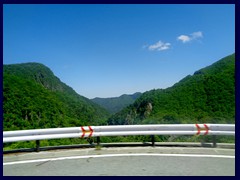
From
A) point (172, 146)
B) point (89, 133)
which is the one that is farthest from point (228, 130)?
point (89, 133)

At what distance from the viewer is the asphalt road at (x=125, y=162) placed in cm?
518

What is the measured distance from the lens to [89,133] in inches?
278

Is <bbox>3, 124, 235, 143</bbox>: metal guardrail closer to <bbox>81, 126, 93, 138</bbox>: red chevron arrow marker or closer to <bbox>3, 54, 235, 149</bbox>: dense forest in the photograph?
<bbox>81, 126, 93, 138</bbox>: red chevron arrow marker

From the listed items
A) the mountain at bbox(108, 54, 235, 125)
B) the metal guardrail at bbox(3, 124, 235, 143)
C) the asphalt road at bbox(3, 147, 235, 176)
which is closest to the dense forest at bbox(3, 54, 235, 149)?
the mountain at bbox(108, 54, 235, 125)

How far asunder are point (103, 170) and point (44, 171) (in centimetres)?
108

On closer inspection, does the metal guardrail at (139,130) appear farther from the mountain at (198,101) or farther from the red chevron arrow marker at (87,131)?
the mountain at (198,101)

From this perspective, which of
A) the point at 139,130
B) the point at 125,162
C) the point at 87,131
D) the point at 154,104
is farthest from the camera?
the point at 154,104

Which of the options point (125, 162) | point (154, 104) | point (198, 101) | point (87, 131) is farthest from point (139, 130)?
point (154, 104)

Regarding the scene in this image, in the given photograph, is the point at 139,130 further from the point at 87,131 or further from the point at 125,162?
the point at 125,162

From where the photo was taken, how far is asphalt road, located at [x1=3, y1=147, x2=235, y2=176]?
17.0ft

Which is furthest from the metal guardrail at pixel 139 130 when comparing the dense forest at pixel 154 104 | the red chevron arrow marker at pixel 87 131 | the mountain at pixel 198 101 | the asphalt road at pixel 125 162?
the mountain at pixel 198 101

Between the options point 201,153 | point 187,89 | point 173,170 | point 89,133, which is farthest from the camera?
point 187,89

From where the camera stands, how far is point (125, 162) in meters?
5.88

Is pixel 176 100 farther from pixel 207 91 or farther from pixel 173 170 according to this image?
pixel 173 170
